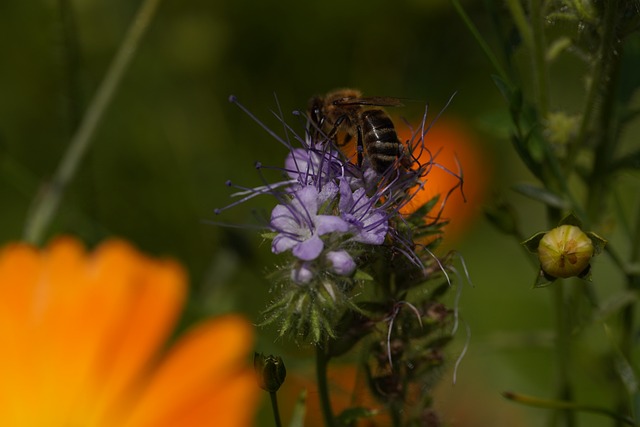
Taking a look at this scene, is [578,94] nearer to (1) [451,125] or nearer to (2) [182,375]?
(1) [451,125]

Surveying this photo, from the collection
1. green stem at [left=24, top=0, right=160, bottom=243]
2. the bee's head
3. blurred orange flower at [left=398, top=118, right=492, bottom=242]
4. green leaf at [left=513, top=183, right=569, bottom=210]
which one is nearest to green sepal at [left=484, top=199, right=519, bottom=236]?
green leaf at [left=513, top=183, right=569, bottom=210]

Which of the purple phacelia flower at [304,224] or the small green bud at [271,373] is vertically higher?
the purple phacelia flower at [304,224]

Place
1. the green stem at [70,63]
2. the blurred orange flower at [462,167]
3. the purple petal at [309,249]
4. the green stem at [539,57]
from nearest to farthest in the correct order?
1. the purple petal at [309,249]
2. the green stem at [539,57]
3. the green stem at [70,63]
4. the blurred orange flower at [462,167]

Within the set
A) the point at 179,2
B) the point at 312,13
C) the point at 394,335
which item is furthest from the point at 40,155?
the point at 394,335

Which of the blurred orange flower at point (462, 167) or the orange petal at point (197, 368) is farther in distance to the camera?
the blurred orange flower at point (462, 167)

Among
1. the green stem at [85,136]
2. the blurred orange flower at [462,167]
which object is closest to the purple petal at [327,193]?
the green stem at [85,136]

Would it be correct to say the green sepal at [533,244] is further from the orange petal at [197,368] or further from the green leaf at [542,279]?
the orange petal at [197,368]

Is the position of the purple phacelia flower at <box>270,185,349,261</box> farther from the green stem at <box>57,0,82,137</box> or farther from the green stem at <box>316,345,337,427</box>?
the green stem at <box>57,0,82,137</box>
